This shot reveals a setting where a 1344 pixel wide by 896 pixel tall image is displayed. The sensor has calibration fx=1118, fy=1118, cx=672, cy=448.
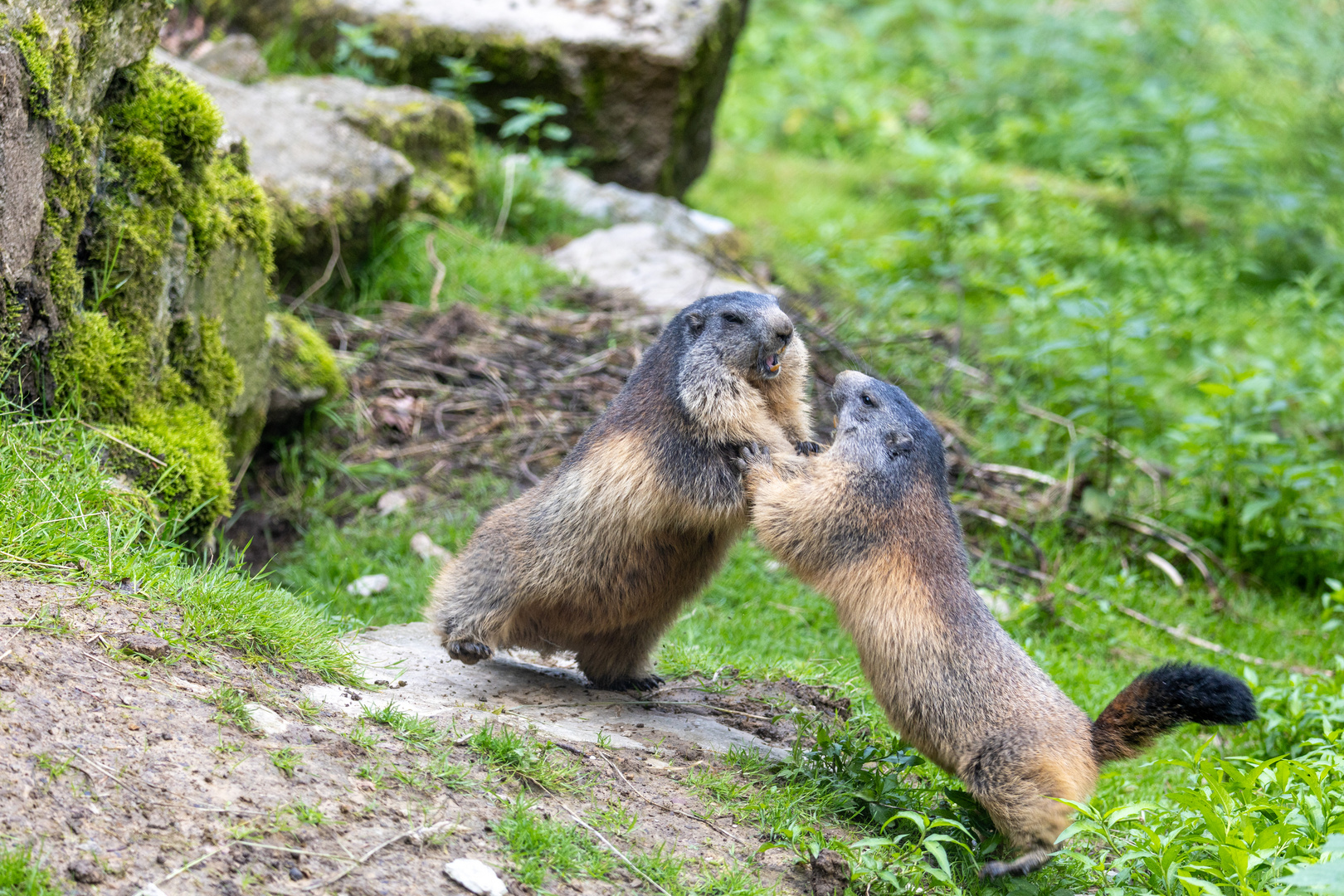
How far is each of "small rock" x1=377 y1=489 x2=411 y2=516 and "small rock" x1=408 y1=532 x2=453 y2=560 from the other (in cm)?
30

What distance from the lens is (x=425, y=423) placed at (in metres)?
8.12

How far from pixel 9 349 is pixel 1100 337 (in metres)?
8.41

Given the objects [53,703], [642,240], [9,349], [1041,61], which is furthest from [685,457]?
[1041,61]

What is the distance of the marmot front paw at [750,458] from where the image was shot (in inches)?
186

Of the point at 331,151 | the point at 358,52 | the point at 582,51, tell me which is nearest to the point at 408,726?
the point at 331,151

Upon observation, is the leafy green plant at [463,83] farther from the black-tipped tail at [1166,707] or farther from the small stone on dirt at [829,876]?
the small stone on dirt at [829,876]

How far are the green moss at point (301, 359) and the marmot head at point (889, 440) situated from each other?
399 centimetres

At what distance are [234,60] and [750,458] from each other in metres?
7.41

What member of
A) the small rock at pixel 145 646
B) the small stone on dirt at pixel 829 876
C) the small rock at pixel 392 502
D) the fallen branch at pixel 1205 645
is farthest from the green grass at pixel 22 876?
the fallen branch at pixel 1205 645

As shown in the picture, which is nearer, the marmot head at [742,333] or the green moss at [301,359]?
the marmot head at [742,333]

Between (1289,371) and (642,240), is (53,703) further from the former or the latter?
(1289,371)

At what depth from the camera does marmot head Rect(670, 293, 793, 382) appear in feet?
16.0

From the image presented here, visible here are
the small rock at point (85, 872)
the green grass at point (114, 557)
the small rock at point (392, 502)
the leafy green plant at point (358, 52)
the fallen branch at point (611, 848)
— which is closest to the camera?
the small rock at point (85, 872)

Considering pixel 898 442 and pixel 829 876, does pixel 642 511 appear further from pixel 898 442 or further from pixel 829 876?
pixel 829 876
